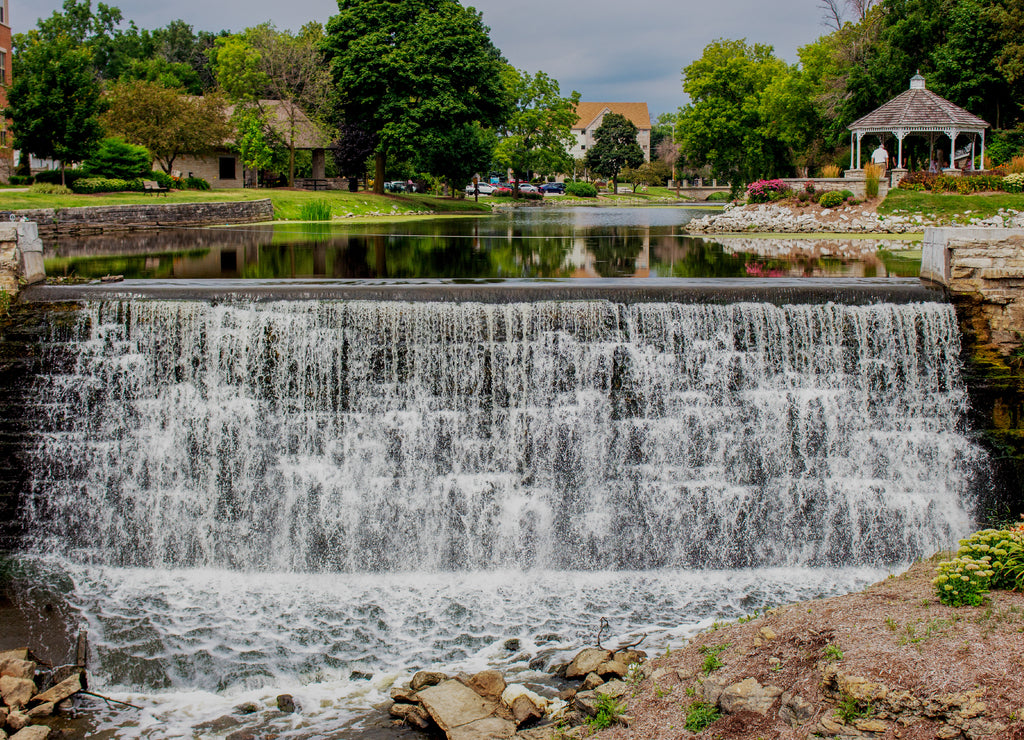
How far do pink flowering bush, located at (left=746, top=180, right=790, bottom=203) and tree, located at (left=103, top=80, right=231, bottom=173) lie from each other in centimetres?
2880

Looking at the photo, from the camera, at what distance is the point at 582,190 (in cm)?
8312

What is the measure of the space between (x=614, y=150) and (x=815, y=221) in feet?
A: 208

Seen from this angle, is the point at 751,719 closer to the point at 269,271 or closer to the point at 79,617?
the point at 79,617

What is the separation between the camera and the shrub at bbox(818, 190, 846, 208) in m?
34.8

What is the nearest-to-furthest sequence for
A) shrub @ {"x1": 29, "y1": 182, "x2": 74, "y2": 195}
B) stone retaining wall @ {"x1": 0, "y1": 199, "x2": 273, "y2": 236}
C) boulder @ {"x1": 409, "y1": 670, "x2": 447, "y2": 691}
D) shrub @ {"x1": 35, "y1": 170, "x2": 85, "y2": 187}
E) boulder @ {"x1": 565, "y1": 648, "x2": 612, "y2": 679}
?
boulder @ {"x1": 409, "y1": 670, "x2": 447, "y2": 691}, boulder @ {"x1": 565, "y1": 648, "x2": 612, "y2": 679}, stone retaining wall @ {"x1": 0, "y1": 199, "x2": 273, "y2": 236}, shrub @ {"x1": 29, "y1": 182, "x2": 74, "y2": 195}, shrub @ {"x1": 35, "y1": 170, "x2": 85, "y2": 187}

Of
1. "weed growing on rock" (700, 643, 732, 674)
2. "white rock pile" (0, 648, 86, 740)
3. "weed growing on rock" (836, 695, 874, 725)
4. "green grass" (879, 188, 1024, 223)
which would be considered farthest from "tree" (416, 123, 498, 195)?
"weed growing on rock" (836, 695, 874, 725)

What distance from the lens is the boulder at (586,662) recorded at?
26.4ft

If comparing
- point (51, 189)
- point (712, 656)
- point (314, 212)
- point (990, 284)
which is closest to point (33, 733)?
point (712, 656)

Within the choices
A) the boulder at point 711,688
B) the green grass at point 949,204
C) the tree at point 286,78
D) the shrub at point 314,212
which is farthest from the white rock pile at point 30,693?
the tree at point 286,78

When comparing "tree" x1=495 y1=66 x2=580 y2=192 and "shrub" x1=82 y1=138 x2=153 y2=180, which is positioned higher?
"tree" x1=495 y1=66 x2=580 y2=192

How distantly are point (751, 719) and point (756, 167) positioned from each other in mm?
57980

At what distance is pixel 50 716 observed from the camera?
764 cm

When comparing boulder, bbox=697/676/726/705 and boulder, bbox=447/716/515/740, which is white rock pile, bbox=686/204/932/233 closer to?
boulder, bbox=697/676/726/705

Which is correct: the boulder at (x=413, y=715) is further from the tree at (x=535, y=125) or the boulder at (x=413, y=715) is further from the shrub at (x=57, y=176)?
the tree at (x=535, y=125)
